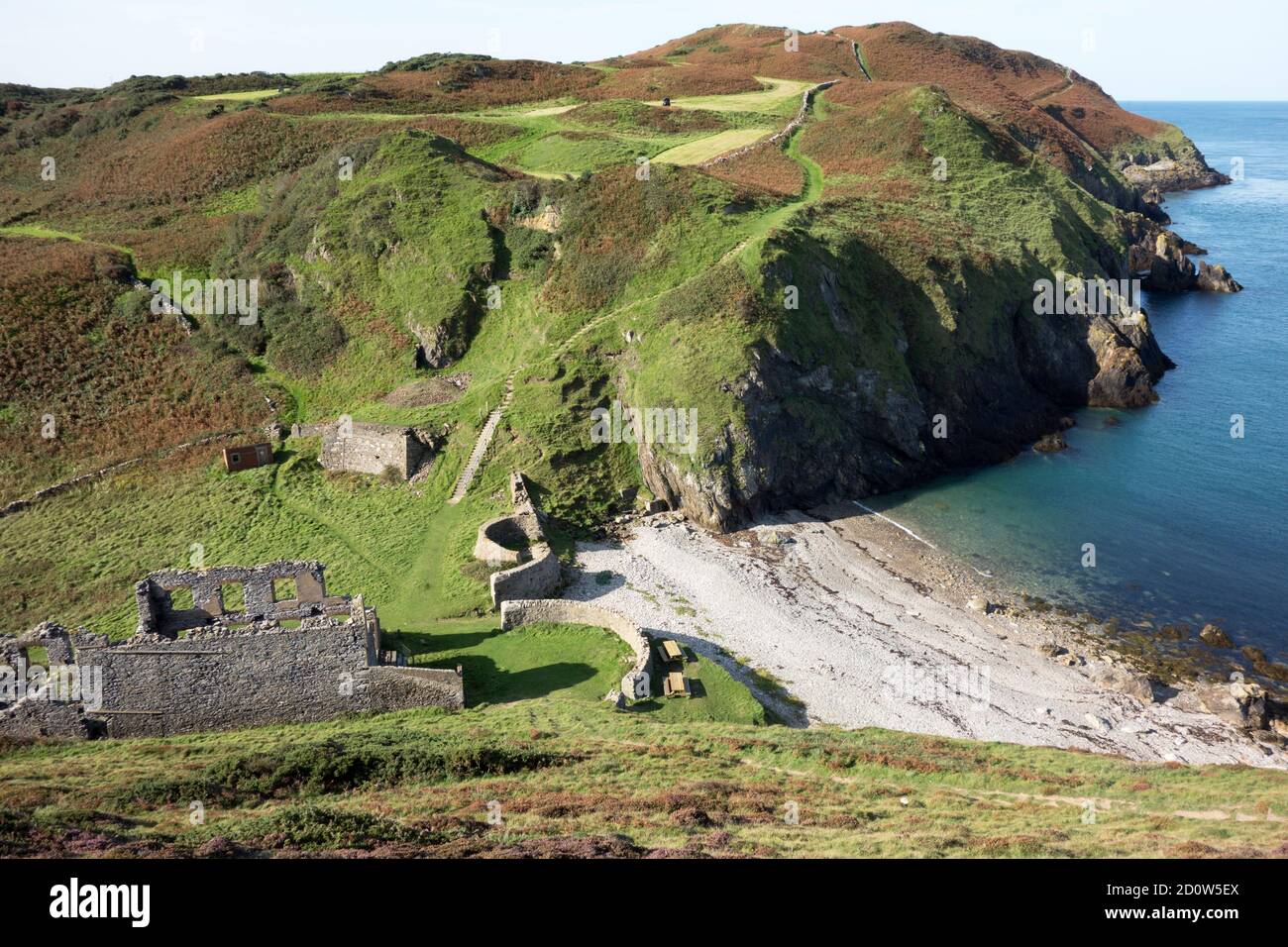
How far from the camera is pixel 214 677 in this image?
31.5 m

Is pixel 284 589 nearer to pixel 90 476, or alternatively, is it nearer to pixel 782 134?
pixel 90 476

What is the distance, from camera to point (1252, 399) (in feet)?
232

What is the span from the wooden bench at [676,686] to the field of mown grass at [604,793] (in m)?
1.00

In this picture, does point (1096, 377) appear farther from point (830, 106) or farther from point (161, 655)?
point (161, 655)

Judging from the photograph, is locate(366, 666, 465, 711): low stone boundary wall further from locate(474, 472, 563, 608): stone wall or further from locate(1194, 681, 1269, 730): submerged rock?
locate(1194, 681, 1269, 730): submerged rock

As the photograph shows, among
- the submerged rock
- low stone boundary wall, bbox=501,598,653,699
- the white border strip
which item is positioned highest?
the white border strip

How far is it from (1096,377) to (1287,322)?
34.0m

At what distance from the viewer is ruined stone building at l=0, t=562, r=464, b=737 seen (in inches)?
1209

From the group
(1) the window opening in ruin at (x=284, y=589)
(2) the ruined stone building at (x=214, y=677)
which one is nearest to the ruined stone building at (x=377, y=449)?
(1) the window opening in ruin at (x=284, y=589)

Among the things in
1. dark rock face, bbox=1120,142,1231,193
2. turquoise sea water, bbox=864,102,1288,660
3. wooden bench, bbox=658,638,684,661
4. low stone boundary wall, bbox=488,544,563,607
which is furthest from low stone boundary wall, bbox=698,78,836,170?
dark rock face, bbox=1120,142,1231,193

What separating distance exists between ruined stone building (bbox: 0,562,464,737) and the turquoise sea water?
3386cm

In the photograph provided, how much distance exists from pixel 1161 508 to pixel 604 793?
4466cm

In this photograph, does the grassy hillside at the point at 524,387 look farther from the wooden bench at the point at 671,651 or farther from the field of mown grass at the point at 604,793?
the wooden bench at the point at 671,651

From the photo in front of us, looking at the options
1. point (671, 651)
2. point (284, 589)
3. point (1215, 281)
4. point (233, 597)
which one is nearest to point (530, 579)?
point (671, 651)
